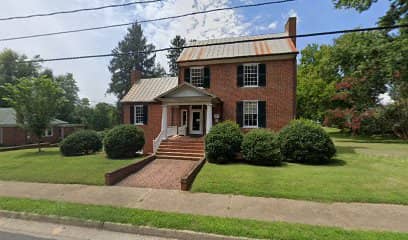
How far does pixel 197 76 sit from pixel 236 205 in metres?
12.4

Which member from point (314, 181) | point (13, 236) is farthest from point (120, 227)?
point (314, 181)

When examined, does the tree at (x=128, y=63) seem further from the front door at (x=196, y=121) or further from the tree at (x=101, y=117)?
the front door at (x=196, y=121)

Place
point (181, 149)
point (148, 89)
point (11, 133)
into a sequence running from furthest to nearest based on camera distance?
point (11, 133)
point (148, 89)
point (181, 149)

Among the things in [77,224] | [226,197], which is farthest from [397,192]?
[77,224]

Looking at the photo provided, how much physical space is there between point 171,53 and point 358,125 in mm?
42211

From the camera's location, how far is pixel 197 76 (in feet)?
57.1

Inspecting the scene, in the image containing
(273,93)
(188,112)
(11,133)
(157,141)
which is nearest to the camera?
(157,141)

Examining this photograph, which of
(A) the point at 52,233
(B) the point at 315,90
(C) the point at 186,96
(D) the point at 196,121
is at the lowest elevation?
(A) the point at 52,233

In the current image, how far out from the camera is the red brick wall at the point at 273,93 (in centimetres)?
1540

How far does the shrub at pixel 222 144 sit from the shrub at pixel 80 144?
873 centimetres

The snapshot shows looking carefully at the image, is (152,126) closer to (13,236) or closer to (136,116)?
(136,116)

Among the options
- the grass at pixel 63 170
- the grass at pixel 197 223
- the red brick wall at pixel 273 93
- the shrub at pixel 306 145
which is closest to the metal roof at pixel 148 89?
the red brick wall at pixel 273 93

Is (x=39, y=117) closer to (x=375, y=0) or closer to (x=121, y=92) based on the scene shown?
(x=375, y=0)

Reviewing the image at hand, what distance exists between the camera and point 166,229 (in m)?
4.98
